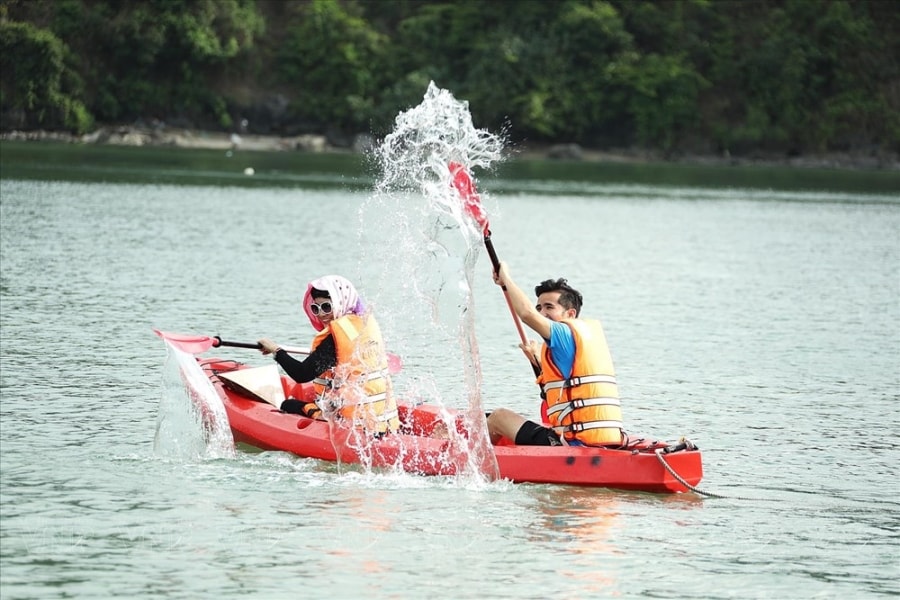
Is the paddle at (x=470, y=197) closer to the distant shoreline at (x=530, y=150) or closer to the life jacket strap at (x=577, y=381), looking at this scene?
the life jacket strap at (x=577, y=381)

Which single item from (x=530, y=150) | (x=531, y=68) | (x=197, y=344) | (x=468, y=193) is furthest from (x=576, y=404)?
(x=530, y=150)

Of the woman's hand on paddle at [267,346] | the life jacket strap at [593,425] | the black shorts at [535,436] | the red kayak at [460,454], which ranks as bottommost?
the red kayak at [460,454]

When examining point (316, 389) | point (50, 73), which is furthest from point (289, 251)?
point (50, 73)

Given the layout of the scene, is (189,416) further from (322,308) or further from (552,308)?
(552,308)

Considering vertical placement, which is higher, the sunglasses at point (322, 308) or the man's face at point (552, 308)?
the man's face at point (552, 308)

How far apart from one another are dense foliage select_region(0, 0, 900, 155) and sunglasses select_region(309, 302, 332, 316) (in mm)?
74658

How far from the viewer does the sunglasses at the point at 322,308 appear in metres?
12.1

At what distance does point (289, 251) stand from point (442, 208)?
20.0m

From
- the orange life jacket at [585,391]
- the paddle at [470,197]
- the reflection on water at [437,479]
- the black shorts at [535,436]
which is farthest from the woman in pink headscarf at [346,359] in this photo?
the orange life jacket at [585,391]

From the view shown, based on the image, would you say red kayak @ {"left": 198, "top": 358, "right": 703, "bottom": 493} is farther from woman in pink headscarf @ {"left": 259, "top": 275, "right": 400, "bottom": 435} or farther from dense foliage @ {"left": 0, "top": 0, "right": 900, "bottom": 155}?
dense foliage @ {"left": 0, "top": 0, "right": 900, "bottom": 155}

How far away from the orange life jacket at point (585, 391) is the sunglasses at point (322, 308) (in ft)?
5.84

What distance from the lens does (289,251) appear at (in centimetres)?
3175

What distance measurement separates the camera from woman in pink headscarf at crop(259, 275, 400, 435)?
39.4 ft

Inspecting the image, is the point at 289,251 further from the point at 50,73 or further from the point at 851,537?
the point at 50,73
